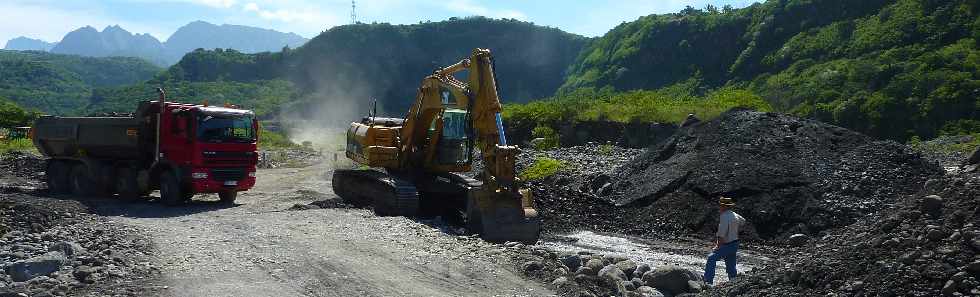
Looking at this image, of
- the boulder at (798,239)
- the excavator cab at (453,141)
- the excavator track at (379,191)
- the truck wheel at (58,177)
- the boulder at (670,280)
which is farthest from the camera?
the truck wheel at (58,177)

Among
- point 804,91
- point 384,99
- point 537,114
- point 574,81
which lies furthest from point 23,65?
point 804,91

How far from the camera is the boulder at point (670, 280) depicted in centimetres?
1134

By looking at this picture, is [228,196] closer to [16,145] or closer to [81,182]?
[81,182]

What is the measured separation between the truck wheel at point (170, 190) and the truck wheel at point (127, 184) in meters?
0.96

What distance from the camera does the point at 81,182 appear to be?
20906mm

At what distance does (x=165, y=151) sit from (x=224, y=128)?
1.44m

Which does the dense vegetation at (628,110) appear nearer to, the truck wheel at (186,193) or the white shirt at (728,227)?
the truck wheel at (186,193)

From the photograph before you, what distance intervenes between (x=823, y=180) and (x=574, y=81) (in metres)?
76.9

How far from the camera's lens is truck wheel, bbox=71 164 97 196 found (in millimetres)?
20656

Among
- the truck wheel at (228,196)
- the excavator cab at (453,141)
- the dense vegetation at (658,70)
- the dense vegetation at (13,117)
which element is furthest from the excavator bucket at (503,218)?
the dense vegetation at (13,117)

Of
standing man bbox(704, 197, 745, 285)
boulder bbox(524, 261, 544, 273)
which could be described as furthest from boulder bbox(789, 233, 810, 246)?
boulder bbox(524, 261, 544, 273)

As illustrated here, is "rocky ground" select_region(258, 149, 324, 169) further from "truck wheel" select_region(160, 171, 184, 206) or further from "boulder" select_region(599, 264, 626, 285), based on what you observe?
"boulder" select_region(599, 264, 626, 285)

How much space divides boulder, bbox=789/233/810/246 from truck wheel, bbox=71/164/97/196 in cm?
1611

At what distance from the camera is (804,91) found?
1960 inches
